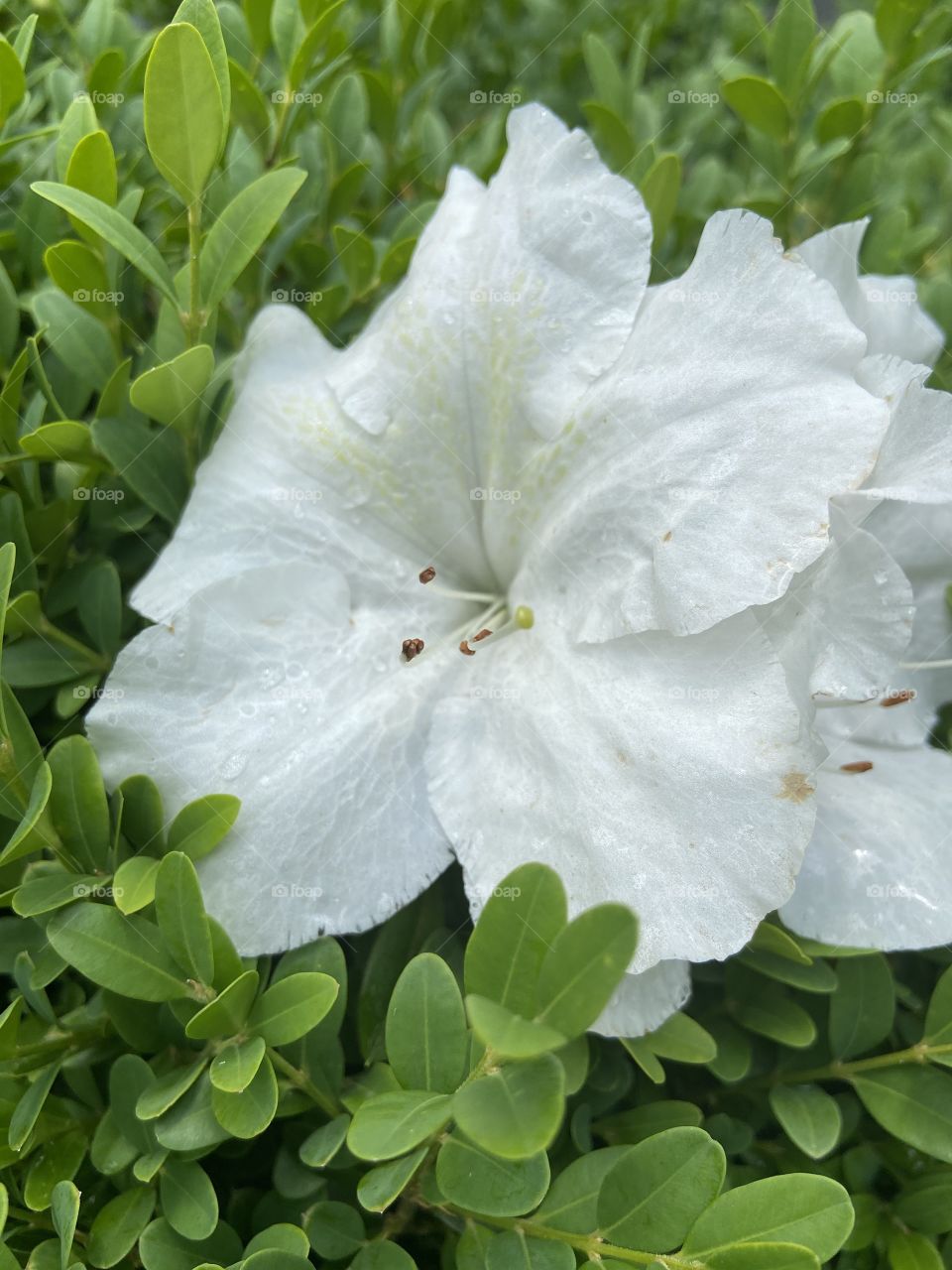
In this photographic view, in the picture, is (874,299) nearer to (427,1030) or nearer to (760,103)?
(760,103)

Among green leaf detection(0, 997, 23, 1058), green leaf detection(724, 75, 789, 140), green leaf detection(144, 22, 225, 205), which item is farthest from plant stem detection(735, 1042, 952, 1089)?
green leaf detection(724, 75, 789, 140)

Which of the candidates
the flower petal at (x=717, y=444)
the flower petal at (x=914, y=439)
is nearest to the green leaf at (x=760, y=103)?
the flower petal at (x=717, y=444)

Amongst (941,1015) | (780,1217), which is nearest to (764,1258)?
(780,1217)

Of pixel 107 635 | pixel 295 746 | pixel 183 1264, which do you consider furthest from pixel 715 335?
pixel 183 1264

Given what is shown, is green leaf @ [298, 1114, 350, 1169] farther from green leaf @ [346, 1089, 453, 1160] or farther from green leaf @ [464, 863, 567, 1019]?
green leaf @ [464, 863, 567, 1019]

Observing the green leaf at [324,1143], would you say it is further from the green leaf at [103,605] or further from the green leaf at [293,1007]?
the green leaf at [103,605]

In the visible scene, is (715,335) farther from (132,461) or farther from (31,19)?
(31,19)
